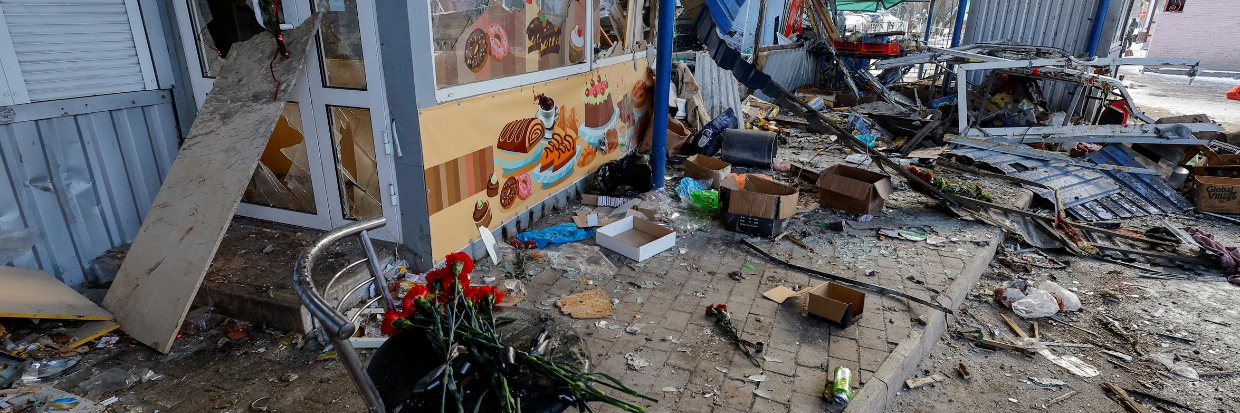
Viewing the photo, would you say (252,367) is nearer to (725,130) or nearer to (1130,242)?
(725,130)

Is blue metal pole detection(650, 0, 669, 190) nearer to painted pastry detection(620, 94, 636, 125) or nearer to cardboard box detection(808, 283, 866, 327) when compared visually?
painted pastry detection(620, 94, 636, 125)

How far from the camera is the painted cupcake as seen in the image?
449 cm

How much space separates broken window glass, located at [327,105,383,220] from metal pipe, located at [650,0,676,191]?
9.93 feet

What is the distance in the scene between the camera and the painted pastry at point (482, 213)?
4.41 meters

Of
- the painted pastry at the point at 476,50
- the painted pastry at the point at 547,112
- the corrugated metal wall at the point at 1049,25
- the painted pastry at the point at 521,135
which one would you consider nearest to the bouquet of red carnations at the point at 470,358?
the painted pastry at the point at 476,50

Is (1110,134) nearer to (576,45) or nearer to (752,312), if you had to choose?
(752,312)

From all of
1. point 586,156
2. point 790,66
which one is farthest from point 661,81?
point 790,66

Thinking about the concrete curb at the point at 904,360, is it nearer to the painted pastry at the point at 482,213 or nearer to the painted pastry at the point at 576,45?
the painted pastry at the point at 482,213

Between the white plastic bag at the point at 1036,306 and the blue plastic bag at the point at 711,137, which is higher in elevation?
the blue plastic bag at the point at 711,137

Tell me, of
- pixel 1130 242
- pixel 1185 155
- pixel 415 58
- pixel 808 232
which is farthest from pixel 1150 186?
pixel 415 58

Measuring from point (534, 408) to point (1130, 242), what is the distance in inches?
236

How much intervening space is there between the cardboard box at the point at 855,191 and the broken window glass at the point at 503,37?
2.75 m

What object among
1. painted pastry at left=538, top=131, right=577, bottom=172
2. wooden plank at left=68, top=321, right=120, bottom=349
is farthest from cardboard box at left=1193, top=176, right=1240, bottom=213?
wooden plank at left=68, top=321, right=120, bottom=349

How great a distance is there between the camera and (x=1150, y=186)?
659cm
